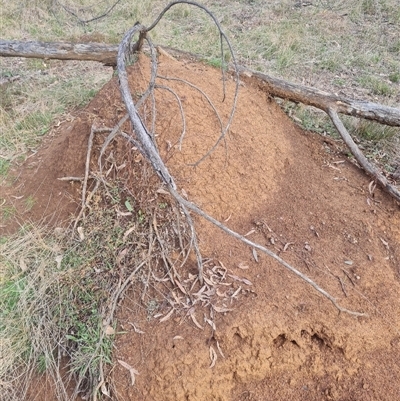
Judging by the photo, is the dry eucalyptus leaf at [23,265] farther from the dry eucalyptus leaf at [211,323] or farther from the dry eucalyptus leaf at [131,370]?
the dry eucalyptus leaf at [211,323]

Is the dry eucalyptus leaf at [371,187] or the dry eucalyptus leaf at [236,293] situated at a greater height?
the dry eucalyptus leaf at [371,187]

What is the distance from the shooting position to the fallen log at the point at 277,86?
3.41 metres

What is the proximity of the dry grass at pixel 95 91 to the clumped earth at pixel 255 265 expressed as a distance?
25cm

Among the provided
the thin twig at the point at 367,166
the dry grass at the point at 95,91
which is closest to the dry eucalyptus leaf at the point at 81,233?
the dry grass at the point at 95,91

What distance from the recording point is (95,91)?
14.6 feet

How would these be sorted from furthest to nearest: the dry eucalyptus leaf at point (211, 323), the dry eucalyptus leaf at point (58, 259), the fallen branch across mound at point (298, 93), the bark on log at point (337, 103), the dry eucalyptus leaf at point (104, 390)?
the bark on log at point (337, 103) < the fallen branch across mound at point (298, 93) < the dry eucalyptus leaf at point (58, 259) < the dry eucalyptus leaf at point (211, 323) < the dry eucalyptus leaf at point (104, 390)

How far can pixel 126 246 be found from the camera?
8.71 feet

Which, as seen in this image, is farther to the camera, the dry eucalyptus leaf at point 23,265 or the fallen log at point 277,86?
the fallen log at point 277,86

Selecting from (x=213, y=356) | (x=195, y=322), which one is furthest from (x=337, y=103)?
(x=213, y=356)

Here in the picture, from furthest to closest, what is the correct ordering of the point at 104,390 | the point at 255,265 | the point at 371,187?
1. the point at 371,187
2. the point at 255,265
3. the point at 104,390

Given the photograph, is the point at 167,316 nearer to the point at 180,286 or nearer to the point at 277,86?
the point at 180,286

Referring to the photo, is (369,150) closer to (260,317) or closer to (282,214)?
(282,214)

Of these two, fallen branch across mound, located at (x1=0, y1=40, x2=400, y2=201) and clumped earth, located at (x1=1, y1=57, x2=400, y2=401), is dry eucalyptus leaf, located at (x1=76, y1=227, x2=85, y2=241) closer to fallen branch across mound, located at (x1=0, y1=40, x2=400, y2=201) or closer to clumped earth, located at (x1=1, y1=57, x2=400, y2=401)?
clumped earth, located at (x1=1, y1=57, x2=400, y2=401)

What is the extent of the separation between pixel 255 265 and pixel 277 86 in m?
1.63
